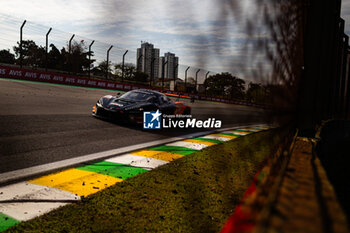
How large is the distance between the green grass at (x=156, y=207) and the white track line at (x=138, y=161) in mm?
577

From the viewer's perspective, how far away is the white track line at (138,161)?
476 cm

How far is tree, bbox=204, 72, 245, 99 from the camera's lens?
3.06ft

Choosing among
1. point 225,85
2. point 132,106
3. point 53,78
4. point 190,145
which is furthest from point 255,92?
point 53,78

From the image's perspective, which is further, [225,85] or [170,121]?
[170,121]

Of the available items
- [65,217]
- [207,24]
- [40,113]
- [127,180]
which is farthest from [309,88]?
[40,113]

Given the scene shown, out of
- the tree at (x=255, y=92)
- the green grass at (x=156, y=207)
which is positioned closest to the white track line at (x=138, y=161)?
the green grass at (x=156, y=207)

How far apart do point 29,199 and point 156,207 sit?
1382mm

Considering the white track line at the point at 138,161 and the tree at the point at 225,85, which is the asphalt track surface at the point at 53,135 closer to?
the white track line at the point at 138,161

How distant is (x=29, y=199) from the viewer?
117 inches

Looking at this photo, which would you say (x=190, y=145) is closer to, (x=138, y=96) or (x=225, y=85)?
(x=138, y=96)

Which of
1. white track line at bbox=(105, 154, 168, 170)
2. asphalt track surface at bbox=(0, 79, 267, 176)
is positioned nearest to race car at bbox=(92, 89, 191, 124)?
asphalt track surface at bbox=(0, 79, 267, 176)

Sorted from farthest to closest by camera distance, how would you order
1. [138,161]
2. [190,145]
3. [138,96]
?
[138,96]
[190,145]
[138,161]

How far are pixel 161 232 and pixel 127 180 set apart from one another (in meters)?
1.50

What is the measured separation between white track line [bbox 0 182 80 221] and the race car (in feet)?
16.9
